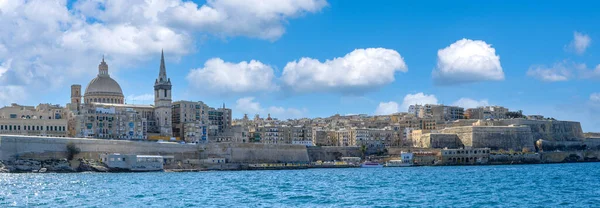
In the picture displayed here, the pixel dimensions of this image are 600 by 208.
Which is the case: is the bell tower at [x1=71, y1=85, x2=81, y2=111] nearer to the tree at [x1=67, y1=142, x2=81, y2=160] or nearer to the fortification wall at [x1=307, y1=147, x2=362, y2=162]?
the tree at [x1=67, y1=142, x2=81, y2=160]

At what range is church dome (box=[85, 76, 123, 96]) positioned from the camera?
9175 cm

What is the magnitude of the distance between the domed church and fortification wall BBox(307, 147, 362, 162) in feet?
78.3

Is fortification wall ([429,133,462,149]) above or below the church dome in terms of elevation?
below

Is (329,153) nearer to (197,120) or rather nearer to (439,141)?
(197,120)

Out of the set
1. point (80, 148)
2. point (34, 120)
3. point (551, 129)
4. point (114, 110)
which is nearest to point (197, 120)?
point (114, 110)

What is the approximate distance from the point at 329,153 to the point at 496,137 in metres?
21.3

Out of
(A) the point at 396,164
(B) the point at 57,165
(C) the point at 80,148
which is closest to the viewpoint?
(B) the point at 57,165

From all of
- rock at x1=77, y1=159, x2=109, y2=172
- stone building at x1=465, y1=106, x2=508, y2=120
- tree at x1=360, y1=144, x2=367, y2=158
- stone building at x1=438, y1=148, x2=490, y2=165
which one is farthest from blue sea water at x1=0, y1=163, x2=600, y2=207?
stone building at x1=465, y1=106, x2=508, y2=120

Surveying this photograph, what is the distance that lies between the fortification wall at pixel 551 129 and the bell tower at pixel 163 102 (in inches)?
1613

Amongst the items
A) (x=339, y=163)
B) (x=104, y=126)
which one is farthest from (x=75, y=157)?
(x=339, y=163)

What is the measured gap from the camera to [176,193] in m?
40.4

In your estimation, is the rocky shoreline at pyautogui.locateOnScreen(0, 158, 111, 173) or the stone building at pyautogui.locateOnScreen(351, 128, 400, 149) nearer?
the rocky shoreline at pyautogui.locateOnScreen(0, 158, 111, 173)

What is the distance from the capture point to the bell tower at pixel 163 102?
281 feet

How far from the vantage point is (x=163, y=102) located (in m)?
87.3
